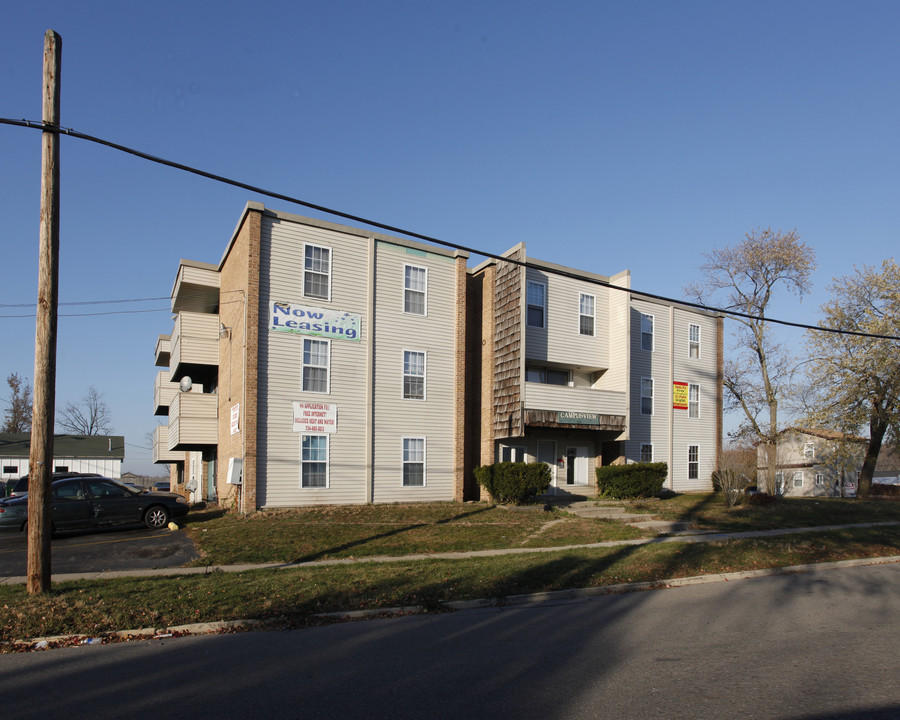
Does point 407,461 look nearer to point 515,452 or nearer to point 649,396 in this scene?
point 515,452

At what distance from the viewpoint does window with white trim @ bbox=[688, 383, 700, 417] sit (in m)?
31.8

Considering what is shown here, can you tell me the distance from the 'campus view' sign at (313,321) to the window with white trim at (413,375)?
2.07m

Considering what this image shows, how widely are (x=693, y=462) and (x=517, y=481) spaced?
13196 mm

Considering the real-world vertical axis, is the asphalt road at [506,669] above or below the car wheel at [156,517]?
above

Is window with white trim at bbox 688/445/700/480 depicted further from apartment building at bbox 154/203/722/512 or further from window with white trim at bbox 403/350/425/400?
window with white trim at bbox 403/350/425/400

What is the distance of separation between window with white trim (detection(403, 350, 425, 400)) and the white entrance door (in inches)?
297

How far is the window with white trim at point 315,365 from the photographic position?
21703 mm

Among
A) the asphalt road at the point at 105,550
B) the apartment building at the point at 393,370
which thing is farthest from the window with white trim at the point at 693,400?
the asphalt road at the point at 105,550

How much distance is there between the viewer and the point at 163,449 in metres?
32.6

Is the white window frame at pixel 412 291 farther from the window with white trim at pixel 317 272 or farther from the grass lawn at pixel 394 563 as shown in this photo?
the grass lawn at pixel 394 563

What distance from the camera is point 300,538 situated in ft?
51.8

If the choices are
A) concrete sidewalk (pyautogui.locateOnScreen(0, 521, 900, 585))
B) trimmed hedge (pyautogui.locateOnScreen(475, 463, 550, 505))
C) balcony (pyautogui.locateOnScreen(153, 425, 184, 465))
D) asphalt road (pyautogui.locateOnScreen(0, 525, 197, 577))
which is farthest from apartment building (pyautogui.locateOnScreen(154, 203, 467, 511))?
concrete sidewalk (pyautogui.locateOnScreen(0, 521, 900, 585))

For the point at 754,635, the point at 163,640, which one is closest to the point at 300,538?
the point at 163,640

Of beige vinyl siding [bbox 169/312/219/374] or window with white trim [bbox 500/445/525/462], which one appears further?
window with white trim [bbox 500/445/525/462]
